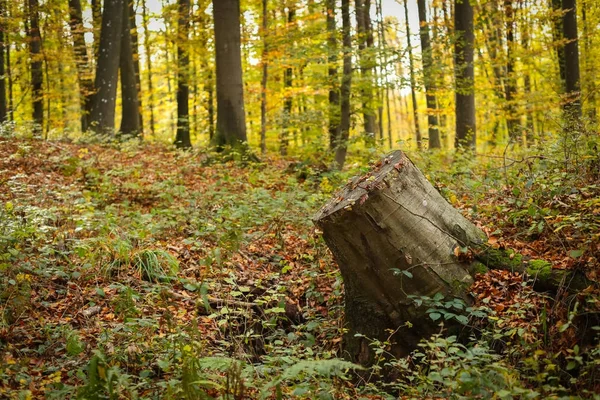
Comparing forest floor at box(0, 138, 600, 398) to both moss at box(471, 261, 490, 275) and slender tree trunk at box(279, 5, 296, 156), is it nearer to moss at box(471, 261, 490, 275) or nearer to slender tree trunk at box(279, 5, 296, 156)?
moss at box(471, 261, 490, 275)

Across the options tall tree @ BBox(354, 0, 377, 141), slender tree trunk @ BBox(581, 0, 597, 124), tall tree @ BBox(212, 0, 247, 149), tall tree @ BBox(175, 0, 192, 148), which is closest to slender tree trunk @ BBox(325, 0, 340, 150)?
tall tree @ BBox(354, 0, 377, 141)

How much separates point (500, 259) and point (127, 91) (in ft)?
48.4

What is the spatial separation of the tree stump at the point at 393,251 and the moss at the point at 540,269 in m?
0.48

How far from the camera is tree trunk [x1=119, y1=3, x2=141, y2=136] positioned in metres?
15.8

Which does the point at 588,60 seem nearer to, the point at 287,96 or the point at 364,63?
the point at 364,63

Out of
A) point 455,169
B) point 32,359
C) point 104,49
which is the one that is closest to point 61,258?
point 32,359

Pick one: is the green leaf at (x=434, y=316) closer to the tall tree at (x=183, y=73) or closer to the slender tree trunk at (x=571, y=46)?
the slender tree trunk at (x=571, y=46)

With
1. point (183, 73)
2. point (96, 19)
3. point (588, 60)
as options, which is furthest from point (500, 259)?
point (96, 19)

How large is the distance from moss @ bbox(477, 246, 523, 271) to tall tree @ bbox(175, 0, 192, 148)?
43.2 ft

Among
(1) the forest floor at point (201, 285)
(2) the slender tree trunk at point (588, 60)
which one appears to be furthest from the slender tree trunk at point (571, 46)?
(1) the forest floor at point (201, 285)

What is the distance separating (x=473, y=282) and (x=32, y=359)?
360cm

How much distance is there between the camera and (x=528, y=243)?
464 centimetres

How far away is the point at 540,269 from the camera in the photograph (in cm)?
396

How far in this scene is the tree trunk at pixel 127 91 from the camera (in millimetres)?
15844
